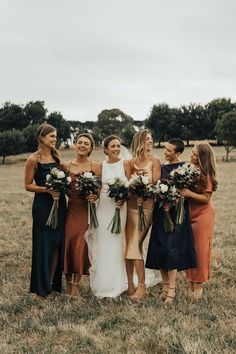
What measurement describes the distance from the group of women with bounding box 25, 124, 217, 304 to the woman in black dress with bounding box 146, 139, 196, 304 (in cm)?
2

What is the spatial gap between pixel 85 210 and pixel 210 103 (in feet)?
246

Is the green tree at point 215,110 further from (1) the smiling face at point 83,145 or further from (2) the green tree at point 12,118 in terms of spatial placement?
(1) the smiling face at point 83,145

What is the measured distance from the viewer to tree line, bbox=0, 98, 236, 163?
66625 millimetres

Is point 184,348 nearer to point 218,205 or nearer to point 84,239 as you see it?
point 84,239

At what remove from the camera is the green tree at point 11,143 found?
63094 millimetres

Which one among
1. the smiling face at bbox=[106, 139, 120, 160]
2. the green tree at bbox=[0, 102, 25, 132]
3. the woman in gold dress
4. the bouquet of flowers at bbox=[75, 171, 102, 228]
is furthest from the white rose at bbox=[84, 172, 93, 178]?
the green tree at bbox=[0, 102, 25, 132]

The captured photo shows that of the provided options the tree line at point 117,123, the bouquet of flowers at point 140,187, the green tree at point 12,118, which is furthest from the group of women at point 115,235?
the green tree at point 12,118

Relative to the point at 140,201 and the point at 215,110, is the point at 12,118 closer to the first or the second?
the point at 215,110

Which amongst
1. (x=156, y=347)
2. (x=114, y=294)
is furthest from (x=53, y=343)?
(x=114, y=294)

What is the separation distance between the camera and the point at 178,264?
742cm

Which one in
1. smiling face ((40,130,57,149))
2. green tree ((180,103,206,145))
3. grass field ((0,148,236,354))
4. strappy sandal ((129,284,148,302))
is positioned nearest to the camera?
grass field ((0,148,236,354))

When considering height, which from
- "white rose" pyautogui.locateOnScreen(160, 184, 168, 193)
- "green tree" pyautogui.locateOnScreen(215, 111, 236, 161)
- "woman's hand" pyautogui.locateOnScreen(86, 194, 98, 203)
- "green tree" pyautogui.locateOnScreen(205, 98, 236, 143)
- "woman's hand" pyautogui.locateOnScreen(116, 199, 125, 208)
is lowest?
"woman's hand" pyautogui.locateOnScreen(116, 199, 125, 208)

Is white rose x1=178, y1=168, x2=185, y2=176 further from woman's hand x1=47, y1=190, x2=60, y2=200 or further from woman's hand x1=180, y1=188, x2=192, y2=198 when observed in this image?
woman's hand x1=47, y1=190, x2=60, y2=200

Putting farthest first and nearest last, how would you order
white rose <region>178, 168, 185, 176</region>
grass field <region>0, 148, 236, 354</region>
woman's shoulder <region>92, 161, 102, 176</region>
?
woman's shoulder <region>92, 161, 102, 176</region> < white rose <region>178, 168, 185, 176</region> < grass field <region>0, 148, 236, 354</region>
